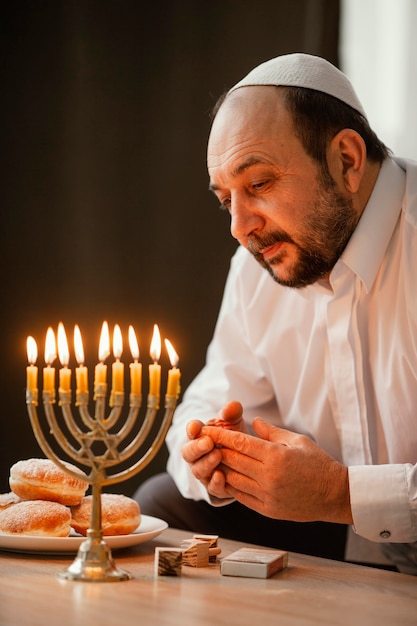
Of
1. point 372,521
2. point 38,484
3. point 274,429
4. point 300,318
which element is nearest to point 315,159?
point 300,318

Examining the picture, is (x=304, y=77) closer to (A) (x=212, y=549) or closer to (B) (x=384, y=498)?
(B) (x=384, y=498)

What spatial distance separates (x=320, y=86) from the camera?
212 centimetres

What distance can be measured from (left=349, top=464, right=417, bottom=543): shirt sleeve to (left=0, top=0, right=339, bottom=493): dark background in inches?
67.3

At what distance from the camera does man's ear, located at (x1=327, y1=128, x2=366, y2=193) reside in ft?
6.85

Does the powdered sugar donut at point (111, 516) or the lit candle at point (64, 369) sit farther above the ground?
the lit candle at point (64, 369)

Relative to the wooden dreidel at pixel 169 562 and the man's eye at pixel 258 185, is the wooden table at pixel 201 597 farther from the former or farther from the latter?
the man's eye at pixel 258 185

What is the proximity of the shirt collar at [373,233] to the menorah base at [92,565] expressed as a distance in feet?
3.22

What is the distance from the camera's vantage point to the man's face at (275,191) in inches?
78.1

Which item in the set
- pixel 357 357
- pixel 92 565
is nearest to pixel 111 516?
pixel 92 565

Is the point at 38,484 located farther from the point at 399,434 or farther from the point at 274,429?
the point at 399,434

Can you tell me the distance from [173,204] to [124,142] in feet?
0.97

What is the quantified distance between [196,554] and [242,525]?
915 mm

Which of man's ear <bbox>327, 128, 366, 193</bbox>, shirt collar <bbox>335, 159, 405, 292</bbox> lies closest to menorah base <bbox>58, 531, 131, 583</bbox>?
shirt collar <bbox>335, 159, 405, 292</bbox>

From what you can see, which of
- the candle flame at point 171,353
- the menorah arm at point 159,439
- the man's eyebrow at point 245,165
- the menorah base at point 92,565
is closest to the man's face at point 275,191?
the man's eyebrow at point 245,165
